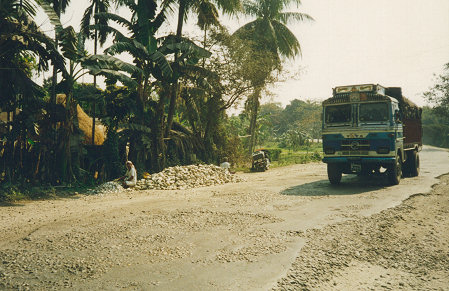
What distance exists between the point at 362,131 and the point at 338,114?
0.98 m

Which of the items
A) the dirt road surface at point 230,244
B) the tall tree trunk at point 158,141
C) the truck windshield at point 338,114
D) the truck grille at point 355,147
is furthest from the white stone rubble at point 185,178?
the truck grille at point 355,147

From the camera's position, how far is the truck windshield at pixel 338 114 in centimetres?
1139

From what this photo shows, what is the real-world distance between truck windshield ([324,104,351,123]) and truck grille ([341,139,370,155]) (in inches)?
29.0

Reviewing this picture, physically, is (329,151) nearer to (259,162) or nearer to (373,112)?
(373,112)

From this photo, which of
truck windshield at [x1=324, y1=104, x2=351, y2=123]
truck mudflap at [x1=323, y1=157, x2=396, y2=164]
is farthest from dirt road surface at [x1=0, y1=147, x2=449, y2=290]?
truck windshield at [x1=324, y1=104, x2=351, y2=123]

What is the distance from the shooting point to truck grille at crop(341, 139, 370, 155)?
11.0m

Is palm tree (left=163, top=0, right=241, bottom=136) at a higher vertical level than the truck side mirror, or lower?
higher

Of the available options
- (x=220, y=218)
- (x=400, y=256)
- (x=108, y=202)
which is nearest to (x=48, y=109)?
(x=108, y=202)

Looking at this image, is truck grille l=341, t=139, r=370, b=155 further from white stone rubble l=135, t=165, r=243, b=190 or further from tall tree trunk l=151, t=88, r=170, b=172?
tall tree trunk l=151, t=88, r=170, b=172

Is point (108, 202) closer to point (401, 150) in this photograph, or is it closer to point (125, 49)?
point (125, 49)

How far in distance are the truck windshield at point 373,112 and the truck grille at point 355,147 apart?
0.74 meters

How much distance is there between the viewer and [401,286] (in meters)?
4.20

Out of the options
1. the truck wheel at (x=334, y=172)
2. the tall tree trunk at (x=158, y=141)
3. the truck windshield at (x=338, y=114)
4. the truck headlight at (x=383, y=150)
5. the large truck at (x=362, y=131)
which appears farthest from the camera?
the tall tree trunk at (x=158, y=141)

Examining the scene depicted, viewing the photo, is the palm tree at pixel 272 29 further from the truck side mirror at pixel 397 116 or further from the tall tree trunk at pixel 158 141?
the truck side mirror at pixel 397 116
